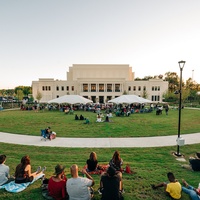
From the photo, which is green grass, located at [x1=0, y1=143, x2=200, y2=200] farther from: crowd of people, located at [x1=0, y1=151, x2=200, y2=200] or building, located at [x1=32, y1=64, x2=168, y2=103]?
building, located at [x1=32, y1=64, x2=168, y2=103]

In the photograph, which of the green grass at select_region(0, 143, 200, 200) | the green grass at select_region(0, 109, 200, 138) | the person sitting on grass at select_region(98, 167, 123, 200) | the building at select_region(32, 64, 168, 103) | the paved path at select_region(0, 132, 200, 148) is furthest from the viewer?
the building at select_region(32, 64, 168, 103)

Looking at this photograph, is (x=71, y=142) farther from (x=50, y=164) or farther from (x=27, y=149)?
(x=50, y=164)

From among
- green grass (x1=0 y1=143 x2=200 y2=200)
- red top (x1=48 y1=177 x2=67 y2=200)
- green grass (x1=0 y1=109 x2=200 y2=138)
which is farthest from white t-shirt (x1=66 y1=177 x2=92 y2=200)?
green grass (x1=0 y1=109 x2=200 y2=138)

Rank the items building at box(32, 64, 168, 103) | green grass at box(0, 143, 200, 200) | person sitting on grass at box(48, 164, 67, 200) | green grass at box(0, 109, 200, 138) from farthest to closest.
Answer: building at box(32, 64, 168, 103), green grass at box(0, 109, 200, 138), green grass at box(0, 143, 200, 200), person sitting on grass at box(48, 164, 67, 200)

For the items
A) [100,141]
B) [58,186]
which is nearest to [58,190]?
[58,186]

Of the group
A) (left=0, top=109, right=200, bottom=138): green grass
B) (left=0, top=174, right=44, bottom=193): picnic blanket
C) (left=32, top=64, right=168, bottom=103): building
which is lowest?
(left=0, top=109, right=200, bottom=138): green grass

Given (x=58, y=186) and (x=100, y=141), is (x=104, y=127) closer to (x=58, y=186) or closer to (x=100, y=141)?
(x=100, y=141)

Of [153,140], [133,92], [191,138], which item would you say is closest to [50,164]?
[153,140]

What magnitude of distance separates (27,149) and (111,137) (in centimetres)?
576

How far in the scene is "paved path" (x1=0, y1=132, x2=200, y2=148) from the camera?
1001cm

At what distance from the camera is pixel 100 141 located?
35.3 feet

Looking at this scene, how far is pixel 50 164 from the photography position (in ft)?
22.7

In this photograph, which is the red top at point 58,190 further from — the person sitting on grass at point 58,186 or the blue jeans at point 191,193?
the blue jeans at point 191,193

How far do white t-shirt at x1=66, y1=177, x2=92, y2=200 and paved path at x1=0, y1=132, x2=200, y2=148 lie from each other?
19.3ft
